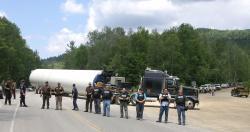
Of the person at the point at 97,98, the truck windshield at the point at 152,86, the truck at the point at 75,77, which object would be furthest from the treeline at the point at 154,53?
the person at the point at 97,98

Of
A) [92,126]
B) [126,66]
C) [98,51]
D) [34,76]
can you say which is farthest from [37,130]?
[98,51]

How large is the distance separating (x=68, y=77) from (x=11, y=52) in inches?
1946

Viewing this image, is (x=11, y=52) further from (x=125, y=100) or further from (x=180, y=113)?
(x=180, y=113)

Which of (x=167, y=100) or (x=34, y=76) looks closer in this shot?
(x=167, y=100)

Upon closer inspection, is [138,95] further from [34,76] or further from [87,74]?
[34,76]

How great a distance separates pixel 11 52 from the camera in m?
111

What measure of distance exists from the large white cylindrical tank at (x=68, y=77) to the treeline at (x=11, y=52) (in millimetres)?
32820

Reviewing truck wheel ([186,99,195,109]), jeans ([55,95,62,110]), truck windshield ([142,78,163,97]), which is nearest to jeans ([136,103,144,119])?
jeans ([55,95,62,110])

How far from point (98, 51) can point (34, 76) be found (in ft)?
183

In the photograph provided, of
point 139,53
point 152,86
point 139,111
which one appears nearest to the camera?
point 139,111

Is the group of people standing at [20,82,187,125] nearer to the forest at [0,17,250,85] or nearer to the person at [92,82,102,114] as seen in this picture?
the person at [92,82,102,114]

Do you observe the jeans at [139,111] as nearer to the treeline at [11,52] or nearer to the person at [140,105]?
the person at [140,105]

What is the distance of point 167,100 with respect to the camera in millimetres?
27547

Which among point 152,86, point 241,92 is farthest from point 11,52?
point 152,86
